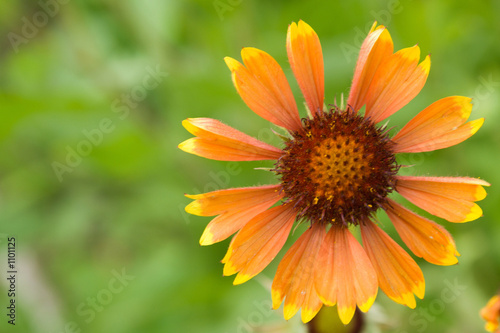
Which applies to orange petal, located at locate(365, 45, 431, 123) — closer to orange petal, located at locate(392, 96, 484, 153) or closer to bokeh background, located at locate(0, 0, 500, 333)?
orange petal, located at locate(392, 96, 484, 153)

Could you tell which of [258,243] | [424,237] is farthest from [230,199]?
[424,237]

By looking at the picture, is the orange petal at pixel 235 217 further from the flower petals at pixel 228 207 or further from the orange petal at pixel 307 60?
the orange petal at pixel 307 60

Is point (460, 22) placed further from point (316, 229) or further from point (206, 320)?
point (206, 320)

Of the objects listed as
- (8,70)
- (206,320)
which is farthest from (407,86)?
(8,70)

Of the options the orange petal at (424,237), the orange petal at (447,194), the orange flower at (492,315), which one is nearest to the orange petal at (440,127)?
the orange petal at (447,194)

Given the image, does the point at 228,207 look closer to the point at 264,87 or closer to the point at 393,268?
the point at 264,87

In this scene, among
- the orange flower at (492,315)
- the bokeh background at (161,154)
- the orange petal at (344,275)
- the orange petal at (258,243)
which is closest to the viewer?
the orange petal at (344,275)
